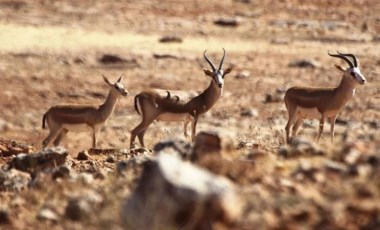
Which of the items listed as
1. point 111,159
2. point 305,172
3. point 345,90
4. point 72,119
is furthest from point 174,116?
point 305,172

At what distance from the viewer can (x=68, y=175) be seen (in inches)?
382

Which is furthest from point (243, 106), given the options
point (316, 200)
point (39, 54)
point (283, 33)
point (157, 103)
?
point (316, 200)

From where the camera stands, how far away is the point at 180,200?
5.88 m

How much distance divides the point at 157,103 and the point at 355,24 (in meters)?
18.2

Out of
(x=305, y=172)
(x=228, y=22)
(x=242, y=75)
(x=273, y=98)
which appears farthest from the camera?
(x=228, y=22)

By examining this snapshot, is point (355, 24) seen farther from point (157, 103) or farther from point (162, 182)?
point (162, 182)

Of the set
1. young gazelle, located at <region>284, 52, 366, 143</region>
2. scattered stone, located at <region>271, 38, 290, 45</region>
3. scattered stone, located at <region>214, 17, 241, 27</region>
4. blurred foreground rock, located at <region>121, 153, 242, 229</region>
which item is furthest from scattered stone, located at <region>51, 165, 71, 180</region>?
scattered stone, located at <region>214, 17, 241, 27</region>

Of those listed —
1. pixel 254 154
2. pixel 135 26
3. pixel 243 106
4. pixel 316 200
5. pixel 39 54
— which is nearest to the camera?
pixel 316 200

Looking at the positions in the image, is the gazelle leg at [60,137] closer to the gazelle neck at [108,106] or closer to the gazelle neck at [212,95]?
the gazelle neck at [108,106]

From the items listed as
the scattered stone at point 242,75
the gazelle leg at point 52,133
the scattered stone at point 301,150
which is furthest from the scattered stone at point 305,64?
the scattered stone at point 301,150

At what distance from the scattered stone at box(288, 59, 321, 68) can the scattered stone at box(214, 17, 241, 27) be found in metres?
6.82

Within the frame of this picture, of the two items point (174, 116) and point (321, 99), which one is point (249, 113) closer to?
point (174, 116)

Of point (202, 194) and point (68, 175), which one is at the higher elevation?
point (202, 194)

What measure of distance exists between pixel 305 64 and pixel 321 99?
36.5 ft
